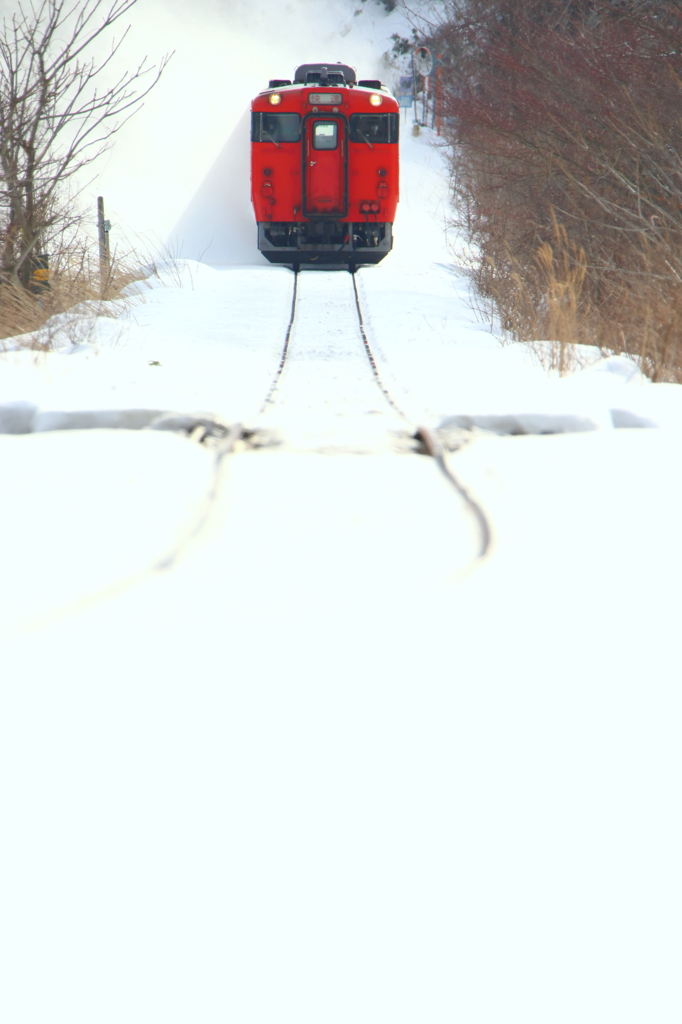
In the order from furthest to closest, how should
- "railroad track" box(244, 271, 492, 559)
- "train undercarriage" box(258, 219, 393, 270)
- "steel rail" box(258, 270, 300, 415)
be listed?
1. "train undercarriage" box(258, 219, 393, 270)
2. "steel rail" box(258, 270, 300, 415)
3. "railroad track" box(244, 271, 492, 559)

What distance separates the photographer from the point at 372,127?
1334 cm

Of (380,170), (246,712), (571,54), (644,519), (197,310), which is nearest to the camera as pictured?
(246,712)

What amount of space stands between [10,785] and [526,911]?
0.94 m

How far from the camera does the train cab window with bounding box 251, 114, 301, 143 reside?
1311 cm

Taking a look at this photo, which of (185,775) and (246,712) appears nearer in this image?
(185,775)

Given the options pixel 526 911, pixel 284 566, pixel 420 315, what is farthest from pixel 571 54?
pixel 526 911

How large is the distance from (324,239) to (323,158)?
1.17 m

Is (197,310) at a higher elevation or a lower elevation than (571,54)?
lower

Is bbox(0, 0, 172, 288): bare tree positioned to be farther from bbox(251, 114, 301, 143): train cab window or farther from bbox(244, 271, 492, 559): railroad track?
bbox(251, 114, 301, 143): train cab window

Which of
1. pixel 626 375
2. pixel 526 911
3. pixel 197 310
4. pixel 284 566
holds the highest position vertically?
pixel 197 310

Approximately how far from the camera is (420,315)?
32.0 feet

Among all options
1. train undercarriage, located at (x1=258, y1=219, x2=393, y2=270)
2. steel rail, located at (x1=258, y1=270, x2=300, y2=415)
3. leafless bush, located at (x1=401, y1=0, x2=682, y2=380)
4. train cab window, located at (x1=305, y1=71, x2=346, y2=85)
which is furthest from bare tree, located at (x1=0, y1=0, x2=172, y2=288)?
train cab window, located at (x1=305, y1=71, x2=346, y2=85)

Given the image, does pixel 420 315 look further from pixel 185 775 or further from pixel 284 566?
pixel 185 775

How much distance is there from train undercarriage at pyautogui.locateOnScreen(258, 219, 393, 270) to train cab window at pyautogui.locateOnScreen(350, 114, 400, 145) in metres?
1.19
